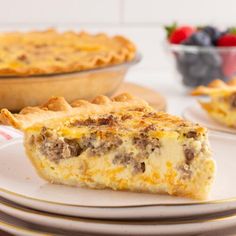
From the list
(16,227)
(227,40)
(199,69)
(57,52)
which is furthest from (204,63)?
(16,227)

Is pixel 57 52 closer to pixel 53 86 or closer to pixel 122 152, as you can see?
pixel 53 86

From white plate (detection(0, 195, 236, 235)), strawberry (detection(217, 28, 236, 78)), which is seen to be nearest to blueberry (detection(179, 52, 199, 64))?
strawberry (detection(217, 28, 236, 78))

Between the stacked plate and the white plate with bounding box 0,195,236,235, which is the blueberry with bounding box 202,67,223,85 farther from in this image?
the white plate with bounding box 0,195,236,235

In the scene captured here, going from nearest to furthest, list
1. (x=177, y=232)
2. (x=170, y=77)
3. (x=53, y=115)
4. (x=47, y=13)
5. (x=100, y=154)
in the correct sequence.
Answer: (x=177, y=232)
(x=100, y=154)
(x=53, y=115)
(x=170, y=77)
(x=47, y=13)

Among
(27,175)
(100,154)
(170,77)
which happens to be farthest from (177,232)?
(170,77)

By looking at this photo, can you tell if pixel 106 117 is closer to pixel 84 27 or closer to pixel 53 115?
pixel 53 115

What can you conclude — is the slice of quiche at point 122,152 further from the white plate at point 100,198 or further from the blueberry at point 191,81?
the blueberry at point 191,81
